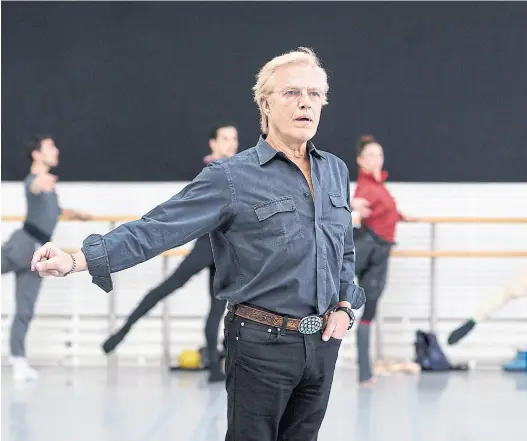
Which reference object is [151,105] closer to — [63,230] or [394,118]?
[63,230]

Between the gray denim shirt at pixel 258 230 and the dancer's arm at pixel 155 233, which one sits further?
the gray denim shirt at pixel 258 230

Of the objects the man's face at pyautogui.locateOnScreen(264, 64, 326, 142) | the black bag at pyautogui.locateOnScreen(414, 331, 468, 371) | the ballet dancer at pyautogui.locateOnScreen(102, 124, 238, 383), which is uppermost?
the man's face at pyautogui.locateOnScreen(264, 64, 326, 142)

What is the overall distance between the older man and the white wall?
4621mm

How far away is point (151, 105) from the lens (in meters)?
7.50

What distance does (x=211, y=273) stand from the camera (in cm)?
617

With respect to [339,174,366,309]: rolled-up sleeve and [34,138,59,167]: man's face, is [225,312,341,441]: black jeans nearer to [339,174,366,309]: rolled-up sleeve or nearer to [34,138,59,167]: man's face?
[339,174,366,309]: rolled-up sleeve

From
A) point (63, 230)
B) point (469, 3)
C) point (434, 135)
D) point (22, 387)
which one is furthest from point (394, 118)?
point (22, 387)

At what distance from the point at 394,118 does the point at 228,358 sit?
4.95 meters

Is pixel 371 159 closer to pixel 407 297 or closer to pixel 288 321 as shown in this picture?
pixel 407 297

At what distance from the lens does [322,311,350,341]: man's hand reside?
2.59m

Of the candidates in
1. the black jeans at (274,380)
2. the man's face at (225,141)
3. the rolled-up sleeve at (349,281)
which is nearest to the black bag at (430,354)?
the man's face at (225,141)

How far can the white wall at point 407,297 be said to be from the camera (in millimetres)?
7211

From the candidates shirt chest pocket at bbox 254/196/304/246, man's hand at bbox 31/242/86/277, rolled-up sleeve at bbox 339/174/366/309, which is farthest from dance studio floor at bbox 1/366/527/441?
man's hand at bbox 31/242/86/277

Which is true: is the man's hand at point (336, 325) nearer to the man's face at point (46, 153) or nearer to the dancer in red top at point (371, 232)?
the dancer in red top at point (371, 232)
